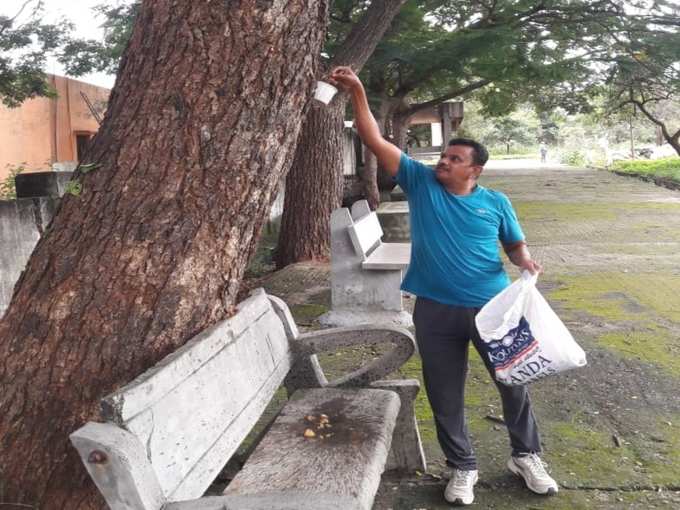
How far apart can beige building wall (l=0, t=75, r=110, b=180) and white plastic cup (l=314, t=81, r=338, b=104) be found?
11306mm

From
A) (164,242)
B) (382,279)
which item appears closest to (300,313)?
(382,279)

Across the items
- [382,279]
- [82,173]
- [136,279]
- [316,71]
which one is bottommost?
[382,279]

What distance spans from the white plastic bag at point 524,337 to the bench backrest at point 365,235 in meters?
3.12

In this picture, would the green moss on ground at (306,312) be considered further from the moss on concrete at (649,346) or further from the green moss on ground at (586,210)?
the green moss on ground at (586,210)

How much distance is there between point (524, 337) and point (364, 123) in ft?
4.08

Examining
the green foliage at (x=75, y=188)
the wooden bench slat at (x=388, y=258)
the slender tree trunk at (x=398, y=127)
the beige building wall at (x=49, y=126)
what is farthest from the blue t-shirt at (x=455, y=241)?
the slender tree trunk at (x=398, y=127)

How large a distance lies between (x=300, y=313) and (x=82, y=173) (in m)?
4.37

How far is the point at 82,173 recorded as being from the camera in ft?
8.99

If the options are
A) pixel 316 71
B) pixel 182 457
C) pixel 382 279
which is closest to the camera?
pixel 182 457

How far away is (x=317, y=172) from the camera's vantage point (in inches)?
375

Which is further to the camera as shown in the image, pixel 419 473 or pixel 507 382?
pixel 419 473

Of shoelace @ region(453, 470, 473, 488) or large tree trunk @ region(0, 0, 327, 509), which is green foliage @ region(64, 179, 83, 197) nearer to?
large tree trunk @ region(0, 0, 327, 509)

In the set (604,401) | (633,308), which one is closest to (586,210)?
(633,308)

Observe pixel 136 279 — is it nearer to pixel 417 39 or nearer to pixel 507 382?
pixel 507 382
